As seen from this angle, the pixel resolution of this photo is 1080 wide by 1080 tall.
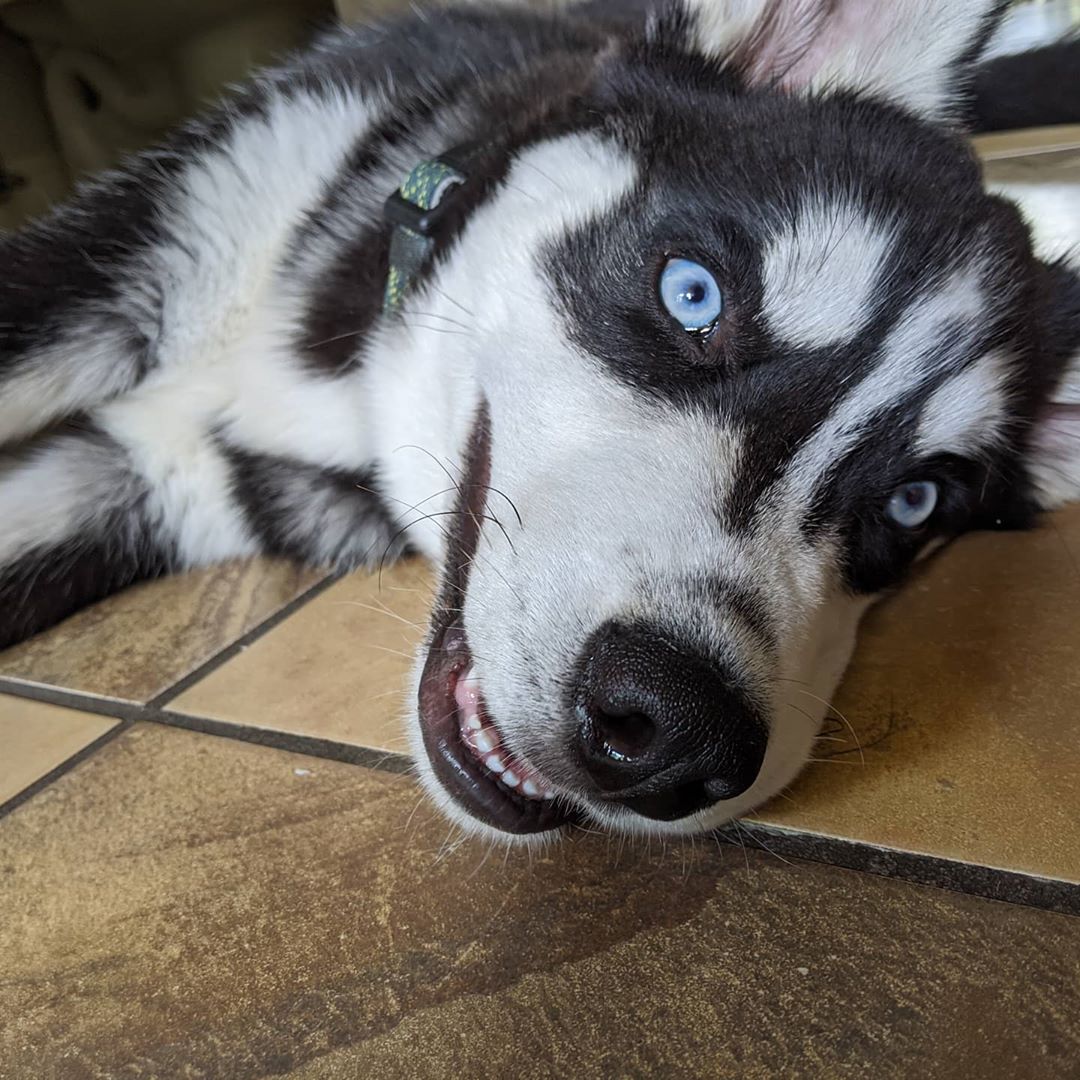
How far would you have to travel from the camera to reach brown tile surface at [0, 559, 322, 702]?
1.59 meters

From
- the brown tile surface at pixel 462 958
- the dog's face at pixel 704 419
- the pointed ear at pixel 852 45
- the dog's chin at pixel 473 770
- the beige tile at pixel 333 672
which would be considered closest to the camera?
the brown tile surface at pixel 462 958

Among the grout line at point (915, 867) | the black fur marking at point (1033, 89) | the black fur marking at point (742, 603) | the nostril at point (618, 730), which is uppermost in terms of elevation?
the black fur marking at point (1033, 89)

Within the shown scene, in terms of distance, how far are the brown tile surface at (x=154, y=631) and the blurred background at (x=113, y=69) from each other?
6.62 ft

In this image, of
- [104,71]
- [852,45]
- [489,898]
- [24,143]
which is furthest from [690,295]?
[104,71]

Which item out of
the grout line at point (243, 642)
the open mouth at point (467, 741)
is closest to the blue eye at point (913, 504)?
the open mouth at point (467, 741)

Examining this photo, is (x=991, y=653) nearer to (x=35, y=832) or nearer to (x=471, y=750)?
(x=471, y=750)

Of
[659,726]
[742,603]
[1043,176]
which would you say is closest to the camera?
[659,726]

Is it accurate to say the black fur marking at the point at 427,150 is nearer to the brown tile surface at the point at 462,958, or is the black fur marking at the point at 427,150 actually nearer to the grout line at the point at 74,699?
the grout line at the point at 74,699

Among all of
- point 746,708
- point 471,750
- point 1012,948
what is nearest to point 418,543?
point 471,750

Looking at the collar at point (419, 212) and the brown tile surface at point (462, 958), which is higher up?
the collar at point (419, 212)

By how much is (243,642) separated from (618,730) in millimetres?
878

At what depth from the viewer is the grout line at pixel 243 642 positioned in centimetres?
153

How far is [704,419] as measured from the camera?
1283 mm

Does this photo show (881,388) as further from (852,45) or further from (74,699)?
(74,699)
